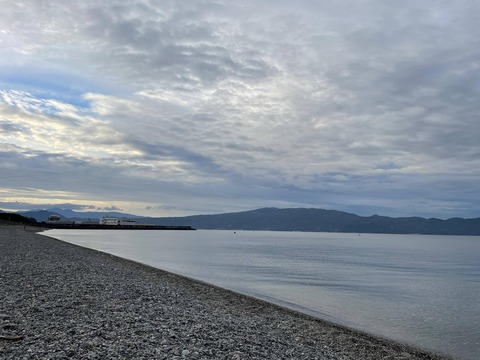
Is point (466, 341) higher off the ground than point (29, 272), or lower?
lower

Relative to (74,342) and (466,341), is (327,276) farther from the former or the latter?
(74,342)

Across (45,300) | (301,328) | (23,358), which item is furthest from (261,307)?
(23,358)

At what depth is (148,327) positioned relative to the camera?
1438 centimetres

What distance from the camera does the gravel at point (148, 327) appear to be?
1158 centimetres

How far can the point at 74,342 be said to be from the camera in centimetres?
1159

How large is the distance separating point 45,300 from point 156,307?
15.3 feet

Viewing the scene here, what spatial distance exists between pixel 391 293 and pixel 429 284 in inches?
392

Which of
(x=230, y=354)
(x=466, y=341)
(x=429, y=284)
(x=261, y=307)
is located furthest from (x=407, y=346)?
(x=429, y=284)

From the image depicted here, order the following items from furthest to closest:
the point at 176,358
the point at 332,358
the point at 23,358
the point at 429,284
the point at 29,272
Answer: the point at 429,284, the point at 29,272, the point at 332,358, the point at 176,358, the point at 23,358

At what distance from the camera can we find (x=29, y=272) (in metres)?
27.2

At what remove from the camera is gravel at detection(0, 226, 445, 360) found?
11.6m

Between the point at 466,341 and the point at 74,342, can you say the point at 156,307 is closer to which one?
the point at 74,342

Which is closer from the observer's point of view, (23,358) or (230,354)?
(23,358)

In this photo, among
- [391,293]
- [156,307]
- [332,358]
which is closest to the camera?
[332,358]
